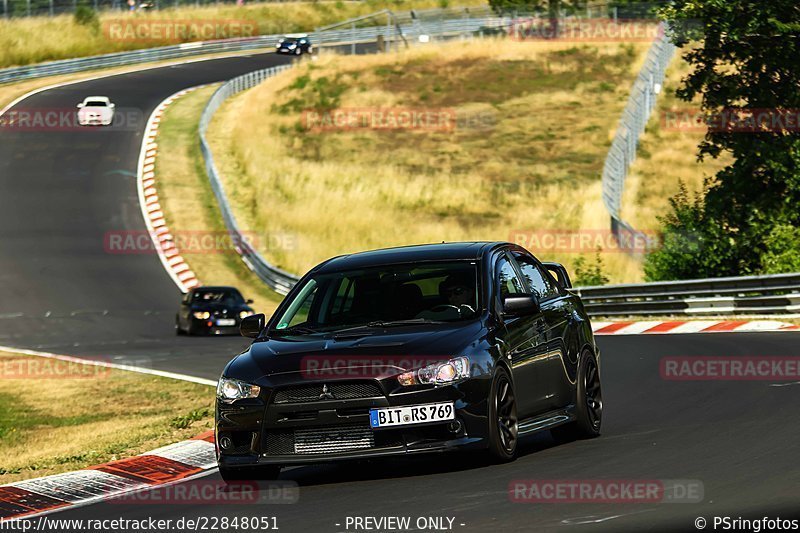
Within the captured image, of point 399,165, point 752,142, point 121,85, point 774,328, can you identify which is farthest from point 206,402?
A: point 121,85

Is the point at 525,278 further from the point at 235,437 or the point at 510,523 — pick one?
the point at 510,523

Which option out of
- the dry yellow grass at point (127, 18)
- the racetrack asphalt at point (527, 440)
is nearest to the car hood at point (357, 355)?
the racetrack asphalt at point (527, 440)

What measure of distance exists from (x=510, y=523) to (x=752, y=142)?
22161 mm

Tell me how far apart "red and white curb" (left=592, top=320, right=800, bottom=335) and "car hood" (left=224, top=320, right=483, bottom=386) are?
14232 mm

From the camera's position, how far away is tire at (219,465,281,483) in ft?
32.9

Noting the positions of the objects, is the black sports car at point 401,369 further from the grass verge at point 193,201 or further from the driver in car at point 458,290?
the grass verge at point 193,201

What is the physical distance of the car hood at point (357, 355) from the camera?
962 cm

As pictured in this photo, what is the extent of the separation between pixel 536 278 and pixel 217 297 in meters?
22.0

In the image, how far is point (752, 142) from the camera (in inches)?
1126

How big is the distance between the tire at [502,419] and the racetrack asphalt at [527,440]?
15 cm

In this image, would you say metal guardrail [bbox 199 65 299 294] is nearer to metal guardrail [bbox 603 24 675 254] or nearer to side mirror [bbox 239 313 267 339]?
metal guardrail [bbox 603 24 675 254]

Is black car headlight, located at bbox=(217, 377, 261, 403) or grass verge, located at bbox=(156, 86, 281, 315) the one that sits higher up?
black car headlight, located at bbox=(217, 377, 261, 403)

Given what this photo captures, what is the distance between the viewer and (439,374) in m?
9.61

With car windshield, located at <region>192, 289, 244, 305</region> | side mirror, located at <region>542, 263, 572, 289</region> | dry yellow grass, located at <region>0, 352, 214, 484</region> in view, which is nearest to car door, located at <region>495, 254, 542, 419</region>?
side mirror, located at <region>542, 263, 572, 289</region>
